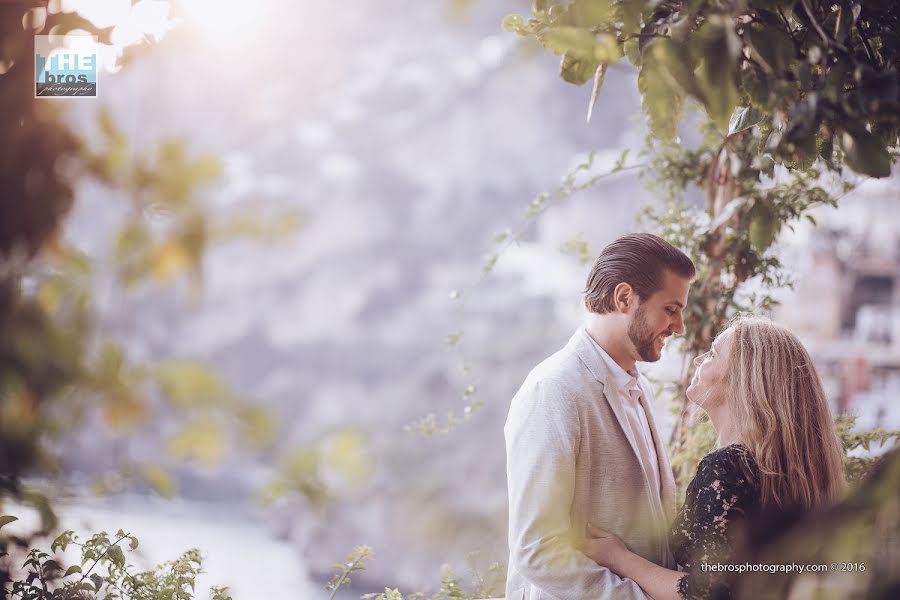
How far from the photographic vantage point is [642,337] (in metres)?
1.72

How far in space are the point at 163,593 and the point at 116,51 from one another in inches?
52.4

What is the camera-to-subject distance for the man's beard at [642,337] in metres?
1.72

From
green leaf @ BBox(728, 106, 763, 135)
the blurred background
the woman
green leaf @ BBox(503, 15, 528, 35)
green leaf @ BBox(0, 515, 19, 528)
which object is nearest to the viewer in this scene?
green leaf @ BBox(728, 106, 763, 135)

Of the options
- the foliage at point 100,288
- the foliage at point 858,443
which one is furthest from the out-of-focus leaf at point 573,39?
the foliage at point 858,443

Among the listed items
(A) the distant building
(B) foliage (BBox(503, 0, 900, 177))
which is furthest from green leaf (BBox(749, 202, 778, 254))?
(A) the distant building

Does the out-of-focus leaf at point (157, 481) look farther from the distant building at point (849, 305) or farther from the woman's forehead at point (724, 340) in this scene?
the distant building at point (849, 305)

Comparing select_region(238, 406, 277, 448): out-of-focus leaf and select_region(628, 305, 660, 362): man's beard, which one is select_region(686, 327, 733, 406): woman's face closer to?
select_region(628, 305, 660, 362): man's beard

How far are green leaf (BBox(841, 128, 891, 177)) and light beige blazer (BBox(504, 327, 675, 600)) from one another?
858mm

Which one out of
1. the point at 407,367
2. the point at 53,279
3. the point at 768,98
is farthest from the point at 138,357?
the point at 407,367

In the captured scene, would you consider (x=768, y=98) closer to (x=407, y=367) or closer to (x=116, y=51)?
(x=116, y=51)

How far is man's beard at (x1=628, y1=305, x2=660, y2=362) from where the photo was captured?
5.63 feet

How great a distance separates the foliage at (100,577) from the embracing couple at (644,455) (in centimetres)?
74

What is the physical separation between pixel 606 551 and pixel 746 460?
0.33 metres

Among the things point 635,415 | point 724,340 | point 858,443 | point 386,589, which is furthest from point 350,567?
point 858,443
